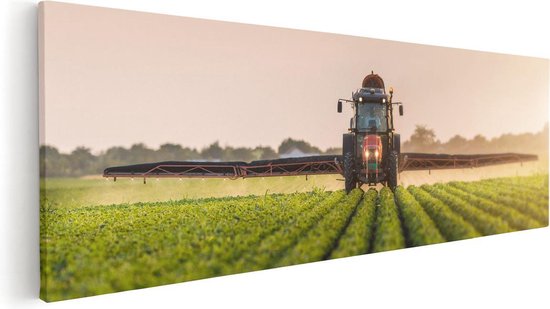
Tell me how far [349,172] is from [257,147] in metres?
1.08

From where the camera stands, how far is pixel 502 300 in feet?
21.8

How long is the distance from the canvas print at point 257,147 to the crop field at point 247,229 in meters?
0.01

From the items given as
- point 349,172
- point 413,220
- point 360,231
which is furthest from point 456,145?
point 360,231

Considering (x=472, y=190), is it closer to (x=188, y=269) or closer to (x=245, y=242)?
(x=245, y=242)

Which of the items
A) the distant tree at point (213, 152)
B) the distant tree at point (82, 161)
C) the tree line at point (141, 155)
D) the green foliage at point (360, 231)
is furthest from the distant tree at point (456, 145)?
the distant tree at point (82, 161)

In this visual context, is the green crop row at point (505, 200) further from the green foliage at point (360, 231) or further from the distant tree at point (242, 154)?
the distant tree at point (242, 154)

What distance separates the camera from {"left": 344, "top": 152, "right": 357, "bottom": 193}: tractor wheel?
5.67 m

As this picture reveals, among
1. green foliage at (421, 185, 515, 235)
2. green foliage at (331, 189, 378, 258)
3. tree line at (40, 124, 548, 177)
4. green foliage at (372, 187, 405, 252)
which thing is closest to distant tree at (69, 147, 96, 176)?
tree line at (40, 124, 548, 177)

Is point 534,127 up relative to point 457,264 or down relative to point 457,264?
up

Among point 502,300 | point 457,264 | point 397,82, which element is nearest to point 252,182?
point 397,82

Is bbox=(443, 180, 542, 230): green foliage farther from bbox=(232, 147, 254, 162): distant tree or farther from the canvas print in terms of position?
bbox=(232, 147, 254, 162): distant tree

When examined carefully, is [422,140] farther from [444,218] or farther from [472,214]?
[472,214]

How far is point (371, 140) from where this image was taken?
5.88 m

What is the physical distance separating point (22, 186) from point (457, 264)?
4.40 meters
